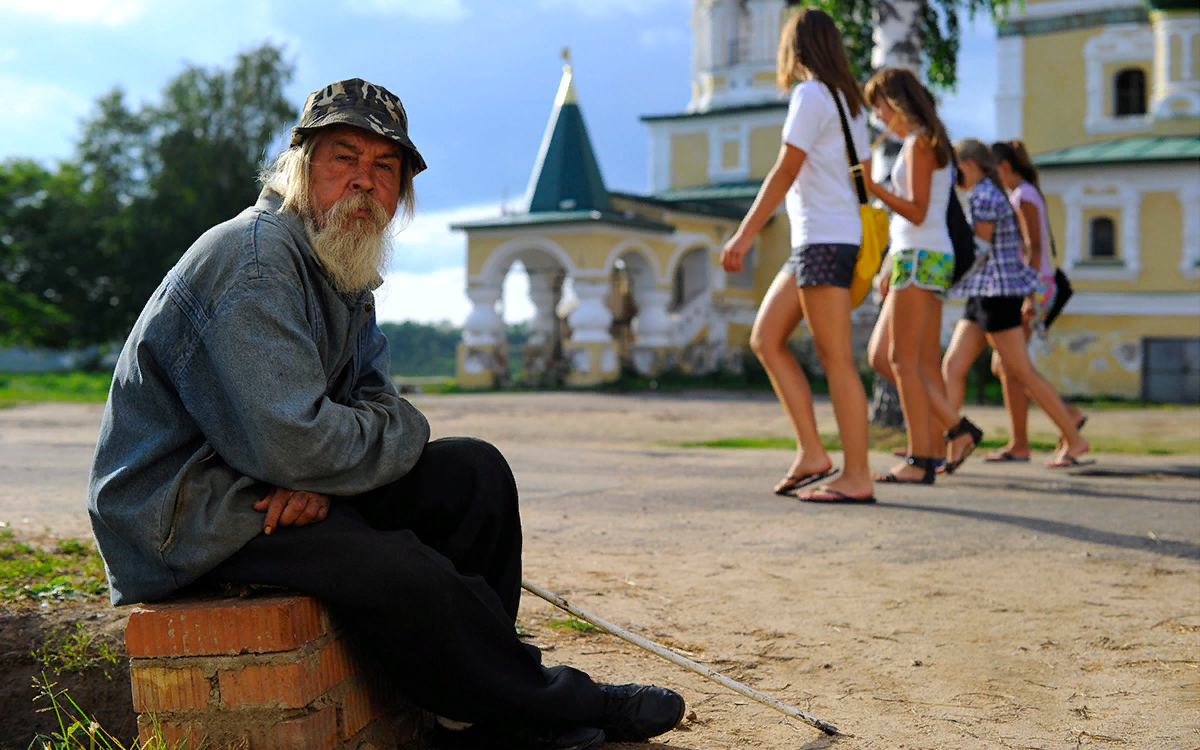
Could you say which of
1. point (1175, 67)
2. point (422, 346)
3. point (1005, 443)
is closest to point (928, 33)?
point (1005, 443)

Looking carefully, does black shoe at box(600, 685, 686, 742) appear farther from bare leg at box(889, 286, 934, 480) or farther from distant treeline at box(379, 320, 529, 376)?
distant treeline at box(379, 320, 529, 376)

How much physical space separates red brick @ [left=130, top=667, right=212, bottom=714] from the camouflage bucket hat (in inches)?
46.2

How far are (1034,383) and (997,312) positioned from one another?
0.51 meters

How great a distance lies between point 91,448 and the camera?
9.20 metres

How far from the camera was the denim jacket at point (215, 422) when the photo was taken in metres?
2.39

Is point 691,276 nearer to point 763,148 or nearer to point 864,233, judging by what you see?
point 763,148

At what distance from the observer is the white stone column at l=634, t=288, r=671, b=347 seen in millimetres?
25891

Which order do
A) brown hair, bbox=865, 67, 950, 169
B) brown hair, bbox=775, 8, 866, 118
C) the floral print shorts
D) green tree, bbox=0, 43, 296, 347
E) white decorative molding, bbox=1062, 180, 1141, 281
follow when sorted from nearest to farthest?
brown hair, bbox=775, 8, 866, 118
brown hair, bbox=865, 67, 950, 169
the floral print shorts
white decorative molding, bbox=1062, 180, 1141, 281
green tree, bbox=0, 43, 296, 347

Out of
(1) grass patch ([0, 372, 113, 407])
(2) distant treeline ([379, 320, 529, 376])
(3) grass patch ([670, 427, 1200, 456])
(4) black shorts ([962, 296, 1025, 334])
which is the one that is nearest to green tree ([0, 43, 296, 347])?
(2) distant treeline ([379, 320, 529, 376])

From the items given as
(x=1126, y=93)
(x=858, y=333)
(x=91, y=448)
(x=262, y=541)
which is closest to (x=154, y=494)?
(x=262, y=541)

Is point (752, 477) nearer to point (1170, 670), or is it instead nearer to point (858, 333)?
point (1170, 670)

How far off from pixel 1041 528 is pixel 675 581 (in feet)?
6.09

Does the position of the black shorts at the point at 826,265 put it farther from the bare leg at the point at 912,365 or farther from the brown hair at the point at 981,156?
the brown hair at the point at 981,156

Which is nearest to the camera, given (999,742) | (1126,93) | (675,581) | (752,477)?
(999,742)
